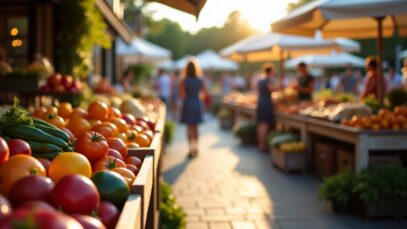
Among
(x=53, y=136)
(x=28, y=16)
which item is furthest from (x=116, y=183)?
(x=28, y=16)

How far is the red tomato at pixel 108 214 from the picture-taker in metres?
1.99

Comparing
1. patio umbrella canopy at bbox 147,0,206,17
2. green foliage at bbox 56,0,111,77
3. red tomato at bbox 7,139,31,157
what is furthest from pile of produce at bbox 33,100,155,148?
green foliage at bbox 56,0,111,77

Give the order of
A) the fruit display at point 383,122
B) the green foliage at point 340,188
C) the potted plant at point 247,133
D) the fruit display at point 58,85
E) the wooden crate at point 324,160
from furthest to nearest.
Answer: the potted plant at point 247,133
the wooden crate at point 324,160
the fruit display at point 58,85
the fruit display at point 383,122
the green foliage at point 340,188

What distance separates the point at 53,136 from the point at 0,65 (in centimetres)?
418

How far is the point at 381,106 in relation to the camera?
26.8 feet

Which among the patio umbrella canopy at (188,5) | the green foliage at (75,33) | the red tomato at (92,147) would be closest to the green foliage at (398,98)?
the green foliage at (75,33)

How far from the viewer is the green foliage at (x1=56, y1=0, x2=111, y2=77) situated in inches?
345

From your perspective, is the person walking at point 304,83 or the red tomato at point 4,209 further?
the person walking at point 304,83

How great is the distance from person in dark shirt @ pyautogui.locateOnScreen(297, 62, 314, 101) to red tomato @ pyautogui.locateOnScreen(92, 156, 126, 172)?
30.8ft

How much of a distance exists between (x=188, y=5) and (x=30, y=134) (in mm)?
1682

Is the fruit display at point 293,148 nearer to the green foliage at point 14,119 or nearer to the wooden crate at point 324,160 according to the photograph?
the wooden crate at point 324,160

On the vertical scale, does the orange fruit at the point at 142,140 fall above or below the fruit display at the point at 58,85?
below

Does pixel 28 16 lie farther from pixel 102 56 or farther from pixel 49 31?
pixel 102 56

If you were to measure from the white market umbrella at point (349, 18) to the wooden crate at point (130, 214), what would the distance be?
5.39 m
